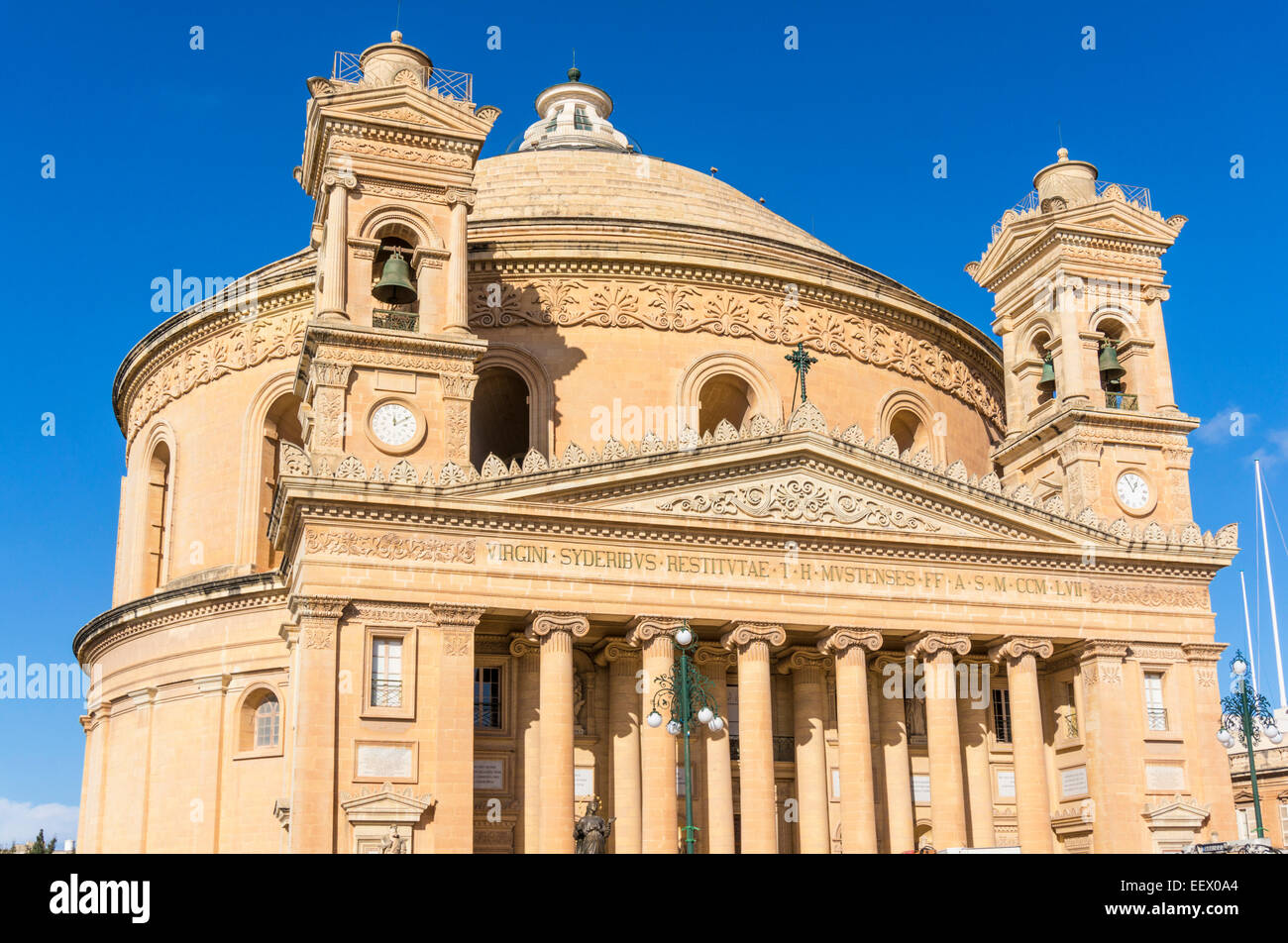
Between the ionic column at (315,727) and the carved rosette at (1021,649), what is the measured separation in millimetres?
15766

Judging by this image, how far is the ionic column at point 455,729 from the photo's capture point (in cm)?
2772

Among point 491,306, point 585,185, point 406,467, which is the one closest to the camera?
point 406,467

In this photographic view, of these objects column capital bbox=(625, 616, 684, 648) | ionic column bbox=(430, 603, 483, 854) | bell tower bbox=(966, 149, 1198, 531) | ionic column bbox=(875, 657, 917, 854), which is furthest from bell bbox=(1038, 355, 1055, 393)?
ionic column bbox=(430, 603, 483, 854)

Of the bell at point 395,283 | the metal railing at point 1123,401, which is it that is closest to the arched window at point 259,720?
the bell at point 395,283

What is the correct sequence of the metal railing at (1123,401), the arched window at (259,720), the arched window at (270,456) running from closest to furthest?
1. the arched window at (259,720)
2. the arched window at (270,456)
3. the metal railing at (1123,401)

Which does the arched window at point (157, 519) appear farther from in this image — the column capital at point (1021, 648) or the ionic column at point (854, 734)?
the column capital at point (1021, 648)

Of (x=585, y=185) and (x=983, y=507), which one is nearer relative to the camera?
(x=983, y=507)

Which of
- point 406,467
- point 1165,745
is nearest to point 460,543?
point 406,467

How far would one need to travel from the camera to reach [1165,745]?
33.8 metres

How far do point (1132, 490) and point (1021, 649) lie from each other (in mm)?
6865

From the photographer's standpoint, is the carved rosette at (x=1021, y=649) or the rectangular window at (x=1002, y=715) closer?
the carved rosette at (x=1021, y=649)

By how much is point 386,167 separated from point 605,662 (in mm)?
12847
